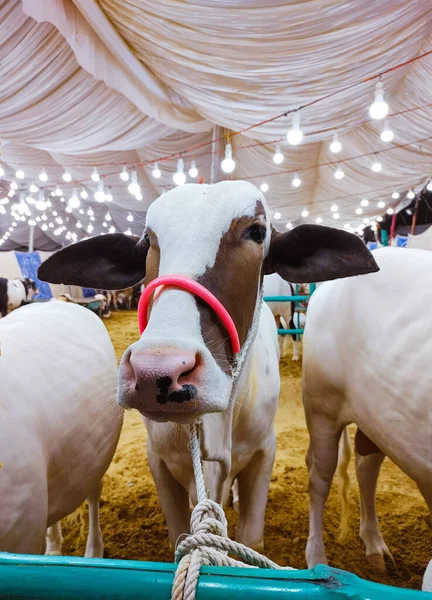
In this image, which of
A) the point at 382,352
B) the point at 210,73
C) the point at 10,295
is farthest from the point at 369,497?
the point at 10,295

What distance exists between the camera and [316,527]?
86.4 inches

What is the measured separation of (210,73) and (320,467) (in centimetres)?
495

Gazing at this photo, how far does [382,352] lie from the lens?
170 centimetres

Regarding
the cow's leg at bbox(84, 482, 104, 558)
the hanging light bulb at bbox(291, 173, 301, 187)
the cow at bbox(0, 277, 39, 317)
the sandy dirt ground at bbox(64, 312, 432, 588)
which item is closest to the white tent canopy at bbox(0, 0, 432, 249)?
the hanging light bulb at bbox(291, 173, 301, 187)

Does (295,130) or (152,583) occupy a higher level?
(295,130)

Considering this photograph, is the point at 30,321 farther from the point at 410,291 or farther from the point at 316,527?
the point at 316,527

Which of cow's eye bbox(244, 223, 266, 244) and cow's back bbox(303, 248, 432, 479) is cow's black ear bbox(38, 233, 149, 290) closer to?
cow's eye bbox(244, 223, 266, 244)

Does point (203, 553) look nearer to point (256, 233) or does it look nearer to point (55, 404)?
point (256, 233)

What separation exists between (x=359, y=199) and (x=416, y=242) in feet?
15.7

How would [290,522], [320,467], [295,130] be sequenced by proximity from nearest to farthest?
[320,467]
[290,522]
[295,130]

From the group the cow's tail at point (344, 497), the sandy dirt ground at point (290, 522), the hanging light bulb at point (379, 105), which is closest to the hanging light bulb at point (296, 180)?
the hanging light bulb at point (379, 105)

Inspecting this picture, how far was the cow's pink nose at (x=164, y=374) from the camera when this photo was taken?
788 mm

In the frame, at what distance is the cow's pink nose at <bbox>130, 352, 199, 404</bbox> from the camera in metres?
0.79

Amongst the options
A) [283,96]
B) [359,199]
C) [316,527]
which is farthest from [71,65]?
[359,199]
